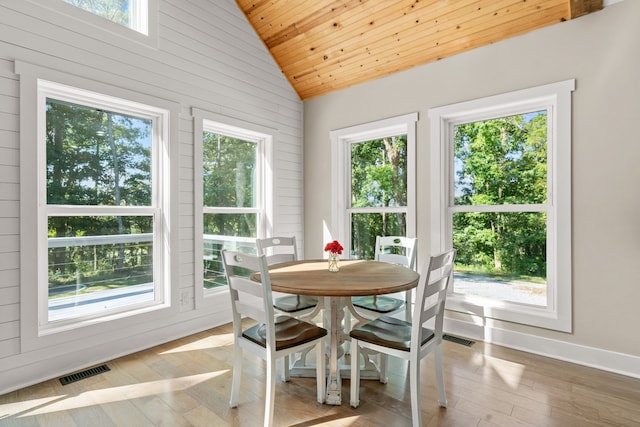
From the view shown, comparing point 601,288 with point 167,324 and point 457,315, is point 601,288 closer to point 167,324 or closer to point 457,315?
point 457,315

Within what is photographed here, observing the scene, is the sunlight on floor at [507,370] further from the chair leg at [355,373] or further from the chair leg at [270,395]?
the chair leg at [270,395]

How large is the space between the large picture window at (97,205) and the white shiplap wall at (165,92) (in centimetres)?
18

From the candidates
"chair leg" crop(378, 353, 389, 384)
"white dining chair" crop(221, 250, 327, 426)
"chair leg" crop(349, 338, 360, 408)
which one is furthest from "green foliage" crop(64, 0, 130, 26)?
"chair leg" crop(378, 353, 389, 384)

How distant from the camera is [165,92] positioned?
308 cm

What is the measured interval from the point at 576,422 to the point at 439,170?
217 centimetres

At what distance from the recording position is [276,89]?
4188mm

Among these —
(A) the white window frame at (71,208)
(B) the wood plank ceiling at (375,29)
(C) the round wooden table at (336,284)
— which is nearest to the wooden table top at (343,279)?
(C) the round wooden table at (336,284)

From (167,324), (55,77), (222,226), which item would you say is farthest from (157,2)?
(167,324)

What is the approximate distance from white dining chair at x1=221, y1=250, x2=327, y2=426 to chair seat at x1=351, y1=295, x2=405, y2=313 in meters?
0.61

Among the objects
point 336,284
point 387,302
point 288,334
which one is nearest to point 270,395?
point 288,334

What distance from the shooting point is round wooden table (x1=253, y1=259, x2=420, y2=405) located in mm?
1878

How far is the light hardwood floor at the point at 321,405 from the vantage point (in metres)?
1.95

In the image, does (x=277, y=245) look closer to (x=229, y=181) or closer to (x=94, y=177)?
(x=229, y=181)

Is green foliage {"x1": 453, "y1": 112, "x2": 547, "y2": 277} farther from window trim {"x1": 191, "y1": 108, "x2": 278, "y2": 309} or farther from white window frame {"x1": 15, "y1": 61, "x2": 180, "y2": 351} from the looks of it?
white window frame {"x1": 15, "y1": 61, "x2": 180, "y2": 351}
